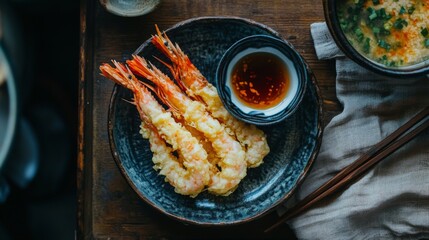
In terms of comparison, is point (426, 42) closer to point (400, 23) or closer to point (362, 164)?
point (400, 23)

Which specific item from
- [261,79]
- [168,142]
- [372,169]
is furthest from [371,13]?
[168,142]

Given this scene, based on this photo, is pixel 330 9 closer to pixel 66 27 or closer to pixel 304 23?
pixel 304 23

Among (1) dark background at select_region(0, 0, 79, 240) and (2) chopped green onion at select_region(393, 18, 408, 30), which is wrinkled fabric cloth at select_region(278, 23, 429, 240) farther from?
(1) dark background at select_region(0, 0, 79, 240)

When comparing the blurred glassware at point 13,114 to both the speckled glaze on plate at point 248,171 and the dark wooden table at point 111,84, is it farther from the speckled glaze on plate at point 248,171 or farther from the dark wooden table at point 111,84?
the speckled glaze on plate at point 248,171

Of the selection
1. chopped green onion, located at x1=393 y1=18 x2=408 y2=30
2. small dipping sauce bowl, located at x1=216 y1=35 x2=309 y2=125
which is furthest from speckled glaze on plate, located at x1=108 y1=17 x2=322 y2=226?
chopped green onion, located at x1=393 y1=18 x2=408 y2=30

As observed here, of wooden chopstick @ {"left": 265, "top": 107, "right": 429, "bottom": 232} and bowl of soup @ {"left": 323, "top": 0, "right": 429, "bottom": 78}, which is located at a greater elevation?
bowl of soup @ {"left": 323, "top": 0, "right": 429, "bottom": 78}

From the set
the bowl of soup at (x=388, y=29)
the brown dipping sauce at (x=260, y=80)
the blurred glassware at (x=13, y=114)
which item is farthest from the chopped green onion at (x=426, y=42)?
the blurred glassware at (x=13, y=114)

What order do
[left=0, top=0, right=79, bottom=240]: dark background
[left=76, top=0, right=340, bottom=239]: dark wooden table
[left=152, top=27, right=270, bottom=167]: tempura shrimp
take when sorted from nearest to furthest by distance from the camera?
[left=152, top=27, right=270, bottom=167]: tempura shrimp
[left=76, top=0, right=340, bottom=239]: dark wooden table
[left=0, top=0, right=79, bottom=240]: dark background
